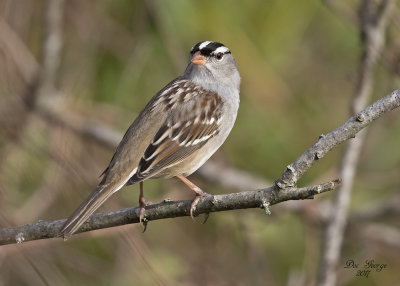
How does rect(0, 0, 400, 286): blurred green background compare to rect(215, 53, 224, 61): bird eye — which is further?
rect(0, 0, 400, 286): blurred green background

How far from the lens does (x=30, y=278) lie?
5.72 meters

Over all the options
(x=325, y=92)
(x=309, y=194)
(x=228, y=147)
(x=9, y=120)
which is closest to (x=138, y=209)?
(x=309, y=194)

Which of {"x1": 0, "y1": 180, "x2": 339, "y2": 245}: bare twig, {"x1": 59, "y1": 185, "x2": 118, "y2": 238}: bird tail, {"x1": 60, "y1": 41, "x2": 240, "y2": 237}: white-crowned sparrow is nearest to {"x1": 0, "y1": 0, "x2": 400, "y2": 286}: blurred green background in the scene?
{"x1": 60, "y1": 41, "x2": 240, "y2": 237}: white-crowned sparrow

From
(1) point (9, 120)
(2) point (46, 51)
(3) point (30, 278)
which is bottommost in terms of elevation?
(3) point (30, 278)

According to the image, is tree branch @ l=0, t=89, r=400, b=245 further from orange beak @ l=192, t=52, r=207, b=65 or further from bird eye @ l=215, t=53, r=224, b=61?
bird eye @ l=215, t=53, r=224, b=61

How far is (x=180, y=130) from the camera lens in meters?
4.40

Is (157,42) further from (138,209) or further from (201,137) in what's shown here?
(138,209)

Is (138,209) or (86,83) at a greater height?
(86,83)

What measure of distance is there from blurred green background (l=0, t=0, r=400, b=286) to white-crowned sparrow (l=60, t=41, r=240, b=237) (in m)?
1.43

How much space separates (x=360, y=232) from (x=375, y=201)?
1.66ft

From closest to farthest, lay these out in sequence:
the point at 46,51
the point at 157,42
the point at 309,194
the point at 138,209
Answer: the point at 309,194
the point at 138,209
the point at 46,51
the point at 157,42

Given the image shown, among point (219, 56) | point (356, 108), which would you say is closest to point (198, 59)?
point (219, 56)

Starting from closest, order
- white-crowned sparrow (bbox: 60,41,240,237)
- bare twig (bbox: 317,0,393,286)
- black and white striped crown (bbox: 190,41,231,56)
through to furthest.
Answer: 1. white-crowned sparrow (bbox: 60,41,240,237)
2. black and white striped crown (bbox: 190,41,231,56)
3. bare twig (bbox: 317,0,393,286)

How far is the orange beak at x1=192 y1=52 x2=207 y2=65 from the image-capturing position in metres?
4.83
